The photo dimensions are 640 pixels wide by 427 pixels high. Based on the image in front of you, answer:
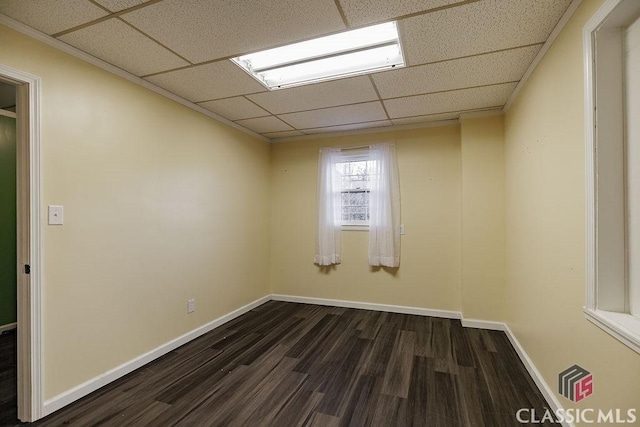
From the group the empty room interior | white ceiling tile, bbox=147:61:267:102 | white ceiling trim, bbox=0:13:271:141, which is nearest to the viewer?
the empty room interior

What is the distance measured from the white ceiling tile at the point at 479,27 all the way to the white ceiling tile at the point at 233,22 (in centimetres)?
52

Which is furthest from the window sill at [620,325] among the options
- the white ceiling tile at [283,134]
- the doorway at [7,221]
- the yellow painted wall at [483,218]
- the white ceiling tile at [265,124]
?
the doorway at [7,221]

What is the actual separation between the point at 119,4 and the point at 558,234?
9.39 ft

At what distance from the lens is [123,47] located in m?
1.89

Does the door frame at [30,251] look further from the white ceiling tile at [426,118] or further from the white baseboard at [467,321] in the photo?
the white ceiling tile at [426,118]

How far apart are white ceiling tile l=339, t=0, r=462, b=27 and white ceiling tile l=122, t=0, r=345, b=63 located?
0.08m

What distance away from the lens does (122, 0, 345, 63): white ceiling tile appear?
1.52 m

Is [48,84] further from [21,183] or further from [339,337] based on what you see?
[339,337]

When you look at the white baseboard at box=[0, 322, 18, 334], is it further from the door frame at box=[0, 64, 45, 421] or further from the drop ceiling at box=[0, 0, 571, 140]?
the drop ceiling at box=[0, 0, 571, 140]

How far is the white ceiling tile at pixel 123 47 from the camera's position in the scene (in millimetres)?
1715

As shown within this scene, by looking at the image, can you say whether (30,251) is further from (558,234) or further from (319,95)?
(558,234)

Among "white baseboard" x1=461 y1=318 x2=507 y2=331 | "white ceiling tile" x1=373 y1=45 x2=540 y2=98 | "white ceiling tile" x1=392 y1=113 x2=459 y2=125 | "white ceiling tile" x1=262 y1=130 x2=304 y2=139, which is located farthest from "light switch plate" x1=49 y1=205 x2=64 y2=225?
"white baseboard" x1=461 y1=318 x2=507 y2=331

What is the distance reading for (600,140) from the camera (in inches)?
51.6

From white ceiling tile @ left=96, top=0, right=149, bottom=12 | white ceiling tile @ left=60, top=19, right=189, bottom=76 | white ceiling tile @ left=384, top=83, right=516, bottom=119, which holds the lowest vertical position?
white ceiling tile @ left=384, top=83, right=516, bottom=119
